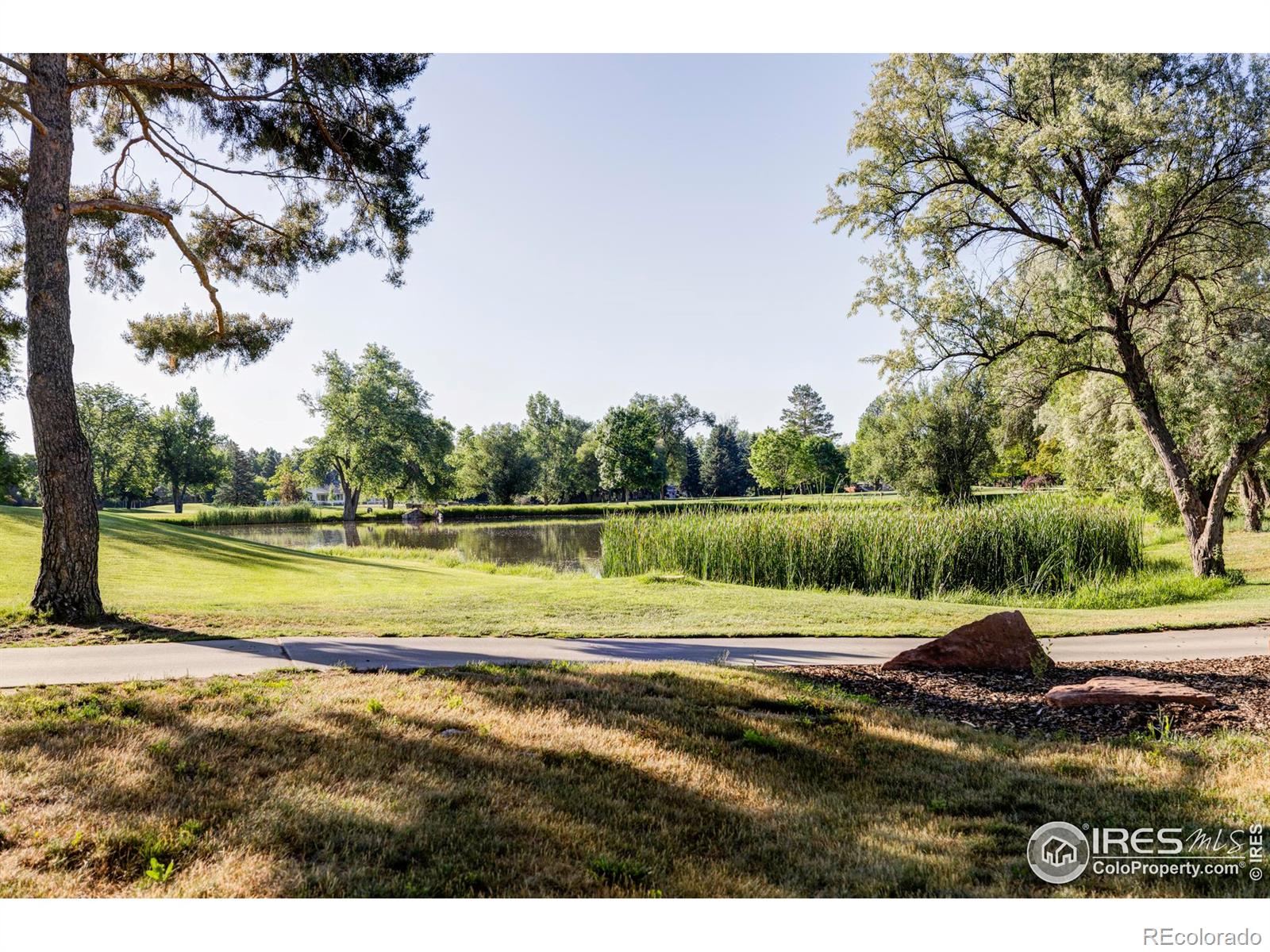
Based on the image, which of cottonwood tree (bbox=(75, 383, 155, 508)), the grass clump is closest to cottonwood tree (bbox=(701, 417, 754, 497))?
cottonwood tree (bbox=(75, 383, 155, 508))

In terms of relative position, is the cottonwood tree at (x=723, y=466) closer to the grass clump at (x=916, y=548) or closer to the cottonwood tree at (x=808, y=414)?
the cottonwood tree at (x=808, y=414)

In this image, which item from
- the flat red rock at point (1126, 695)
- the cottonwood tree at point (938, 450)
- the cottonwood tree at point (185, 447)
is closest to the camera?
the flat red rock at point (1126, 695)

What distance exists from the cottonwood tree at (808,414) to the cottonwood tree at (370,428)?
52.3 metres

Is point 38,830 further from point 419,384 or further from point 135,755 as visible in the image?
point 419,384

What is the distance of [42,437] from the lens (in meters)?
7.98

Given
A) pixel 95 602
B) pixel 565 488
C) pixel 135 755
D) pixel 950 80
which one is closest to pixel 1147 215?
pixel 950 80

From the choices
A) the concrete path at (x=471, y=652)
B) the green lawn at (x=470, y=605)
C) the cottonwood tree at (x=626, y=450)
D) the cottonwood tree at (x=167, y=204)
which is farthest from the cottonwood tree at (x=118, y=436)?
the concrete path at (x=471, y=652)

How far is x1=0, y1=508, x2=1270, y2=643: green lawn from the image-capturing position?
8961 millimetres

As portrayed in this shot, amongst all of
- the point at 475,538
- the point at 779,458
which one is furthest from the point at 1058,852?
the point at 779,458

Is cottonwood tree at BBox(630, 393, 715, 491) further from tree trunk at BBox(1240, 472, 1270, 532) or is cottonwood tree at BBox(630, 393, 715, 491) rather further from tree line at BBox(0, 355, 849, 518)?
tree trunk at BBox(1240, 472, 1270, 532)

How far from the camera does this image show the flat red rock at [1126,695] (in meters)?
5.70

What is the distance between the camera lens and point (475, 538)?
36906 mm

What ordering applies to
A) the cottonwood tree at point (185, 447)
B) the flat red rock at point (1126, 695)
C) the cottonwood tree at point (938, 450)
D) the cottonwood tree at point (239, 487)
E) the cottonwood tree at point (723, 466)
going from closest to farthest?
the flat red rock at point (1126, 695) < the cottonwood tree at point (938, 450) < the cottonwood tree at point (185, 447) < the cottonwood tree at point (239, 487) < the cottonwood tree at point (723, 466)

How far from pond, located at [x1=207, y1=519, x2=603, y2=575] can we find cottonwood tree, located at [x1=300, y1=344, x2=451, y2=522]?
11.4 ft
